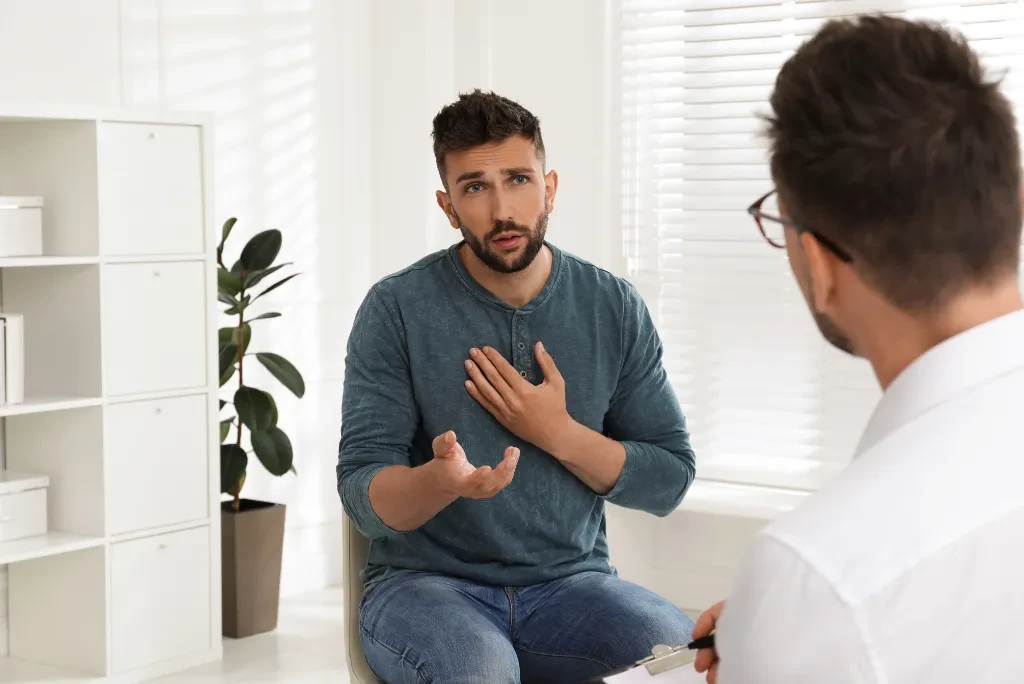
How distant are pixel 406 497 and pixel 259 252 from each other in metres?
2.05

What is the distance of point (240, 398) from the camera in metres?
3.79

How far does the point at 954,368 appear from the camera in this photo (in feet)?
2.84

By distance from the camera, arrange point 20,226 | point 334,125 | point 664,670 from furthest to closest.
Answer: point 334,125
point 20,226
point 664,670

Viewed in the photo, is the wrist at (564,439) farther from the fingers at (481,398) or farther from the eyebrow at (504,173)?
the eyebrow at (504,173)

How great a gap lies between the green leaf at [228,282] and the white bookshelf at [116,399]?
6.6 inches

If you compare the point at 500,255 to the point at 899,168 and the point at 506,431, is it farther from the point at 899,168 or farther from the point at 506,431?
the point at 899,168

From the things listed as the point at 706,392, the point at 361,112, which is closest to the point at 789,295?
the point at 706,392

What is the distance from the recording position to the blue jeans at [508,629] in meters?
1.81

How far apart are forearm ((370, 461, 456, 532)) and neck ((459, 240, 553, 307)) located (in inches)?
14.9

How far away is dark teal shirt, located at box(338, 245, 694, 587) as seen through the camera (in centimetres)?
204

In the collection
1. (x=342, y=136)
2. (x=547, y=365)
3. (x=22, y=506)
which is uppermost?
(x=342, y=136)

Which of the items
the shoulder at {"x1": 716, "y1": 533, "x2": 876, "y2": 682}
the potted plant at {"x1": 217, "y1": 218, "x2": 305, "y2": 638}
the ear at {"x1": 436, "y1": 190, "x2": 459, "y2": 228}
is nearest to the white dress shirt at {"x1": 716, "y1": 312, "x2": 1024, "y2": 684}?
the shoulder at {"x1": 716, "y1": 533, "x2": 876, "y2": 682}

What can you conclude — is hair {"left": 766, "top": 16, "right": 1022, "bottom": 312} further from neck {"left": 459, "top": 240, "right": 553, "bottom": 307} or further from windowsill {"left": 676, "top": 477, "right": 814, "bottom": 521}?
windowsill {"left": 676, "top": 477, "right": 814, "bottom": 521}

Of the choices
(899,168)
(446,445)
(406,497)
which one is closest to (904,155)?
(899,168)
